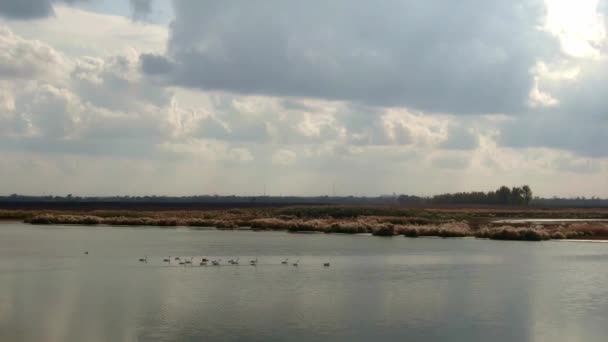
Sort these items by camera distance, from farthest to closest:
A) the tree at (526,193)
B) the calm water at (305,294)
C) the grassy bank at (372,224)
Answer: the tree at (526,193)
the grassy bank at (372,224)
the calm water at (305,294)

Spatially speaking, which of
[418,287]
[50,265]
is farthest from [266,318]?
[50,265]

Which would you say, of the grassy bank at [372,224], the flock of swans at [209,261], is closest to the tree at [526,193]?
the grassy bank at [372,224]

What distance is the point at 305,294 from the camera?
30469mm

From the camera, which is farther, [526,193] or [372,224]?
[526,193]

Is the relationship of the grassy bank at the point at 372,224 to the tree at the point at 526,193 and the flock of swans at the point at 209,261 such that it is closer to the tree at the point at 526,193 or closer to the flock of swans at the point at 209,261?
A: the flock of swans at the point at 209,261

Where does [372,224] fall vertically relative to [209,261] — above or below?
above

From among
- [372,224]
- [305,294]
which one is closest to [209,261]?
[305,294]

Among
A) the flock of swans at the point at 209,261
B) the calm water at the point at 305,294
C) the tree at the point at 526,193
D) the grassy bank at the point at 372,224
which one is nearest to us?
the calm water at the point at 305,294

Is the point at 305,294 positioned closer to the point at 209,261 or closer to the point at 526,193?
the point at 209,261

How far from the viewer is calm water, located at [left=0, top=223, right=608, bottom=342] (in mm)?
23547

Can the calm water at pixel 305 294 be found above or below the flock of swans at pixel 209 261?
below

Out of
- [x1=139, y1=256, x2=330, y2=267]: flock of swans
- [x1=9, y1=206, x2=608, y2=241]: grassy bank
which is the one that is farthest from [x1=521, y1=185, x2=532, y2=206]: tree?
[x1=139, y1=256, x2=330, y2=267]: flock of swans

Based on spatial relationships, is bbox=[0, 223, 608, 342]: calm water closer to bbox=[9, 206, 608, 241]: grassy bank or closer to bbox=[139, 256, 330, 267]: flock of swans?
bbox=[139, 256, 330, 267]: flock of swans

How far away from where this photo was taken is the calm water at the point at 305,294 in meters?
23.5
